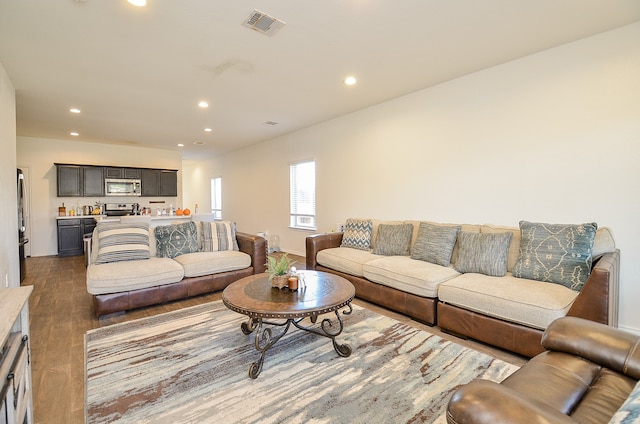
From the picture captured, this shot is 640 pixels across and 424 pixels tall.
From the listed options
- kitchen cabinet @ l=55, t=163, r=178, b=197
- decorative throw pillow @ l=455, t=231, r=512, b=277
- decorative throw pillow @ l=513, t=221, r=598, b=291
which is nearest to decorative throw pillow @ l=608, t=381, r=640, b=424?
decorative throw pillow @ l=513, t=221, r=598, b=291

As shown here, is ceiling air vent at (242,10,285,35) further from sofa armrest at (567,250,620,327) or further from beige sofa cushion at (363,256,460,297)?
sofa armrest at (567,250,620,327)

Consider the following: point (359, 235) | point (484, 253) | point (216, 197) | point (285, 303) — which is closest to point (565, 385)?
point (285, 303)

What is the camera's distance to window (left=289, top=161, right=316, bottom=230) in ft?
19.2

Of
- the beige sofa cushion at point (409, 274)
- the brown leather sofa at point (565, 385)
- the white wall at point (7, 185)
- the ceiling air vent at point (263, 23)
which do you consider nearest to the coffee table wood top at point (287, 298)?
the beige sofa cushion at point (409, 274)

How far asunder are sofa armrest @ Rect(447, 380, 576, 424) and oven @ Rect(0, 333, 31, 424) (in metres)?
1.46

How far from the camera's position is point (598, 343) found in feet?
4.41

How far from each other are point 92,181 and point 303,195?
17.0 ft

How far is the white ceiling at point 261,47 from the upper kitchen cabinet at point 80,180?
8.28 feet

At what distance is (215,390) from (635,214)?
366 cm

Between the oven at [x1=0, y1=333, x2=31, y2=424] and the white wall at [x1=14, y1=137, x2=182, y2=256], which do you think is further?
the white wall at [x1=14, y1=137, x2=182, y2=256]

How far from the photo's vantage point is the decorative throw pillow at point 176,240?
3840 millimetres

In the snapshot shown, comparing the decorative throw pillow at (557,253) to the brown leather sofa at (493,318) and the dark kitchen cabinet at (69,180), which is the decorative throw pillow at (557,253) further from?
the dark kitchen cabinet at (69,180)

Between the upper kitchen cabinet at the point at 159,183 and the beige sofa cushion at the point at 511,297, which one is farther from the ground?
the upper kitchen cabinet at the point at 159,183

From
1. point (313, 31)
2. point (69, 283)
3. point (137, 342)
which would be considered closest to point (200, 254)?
point (137, 342)
